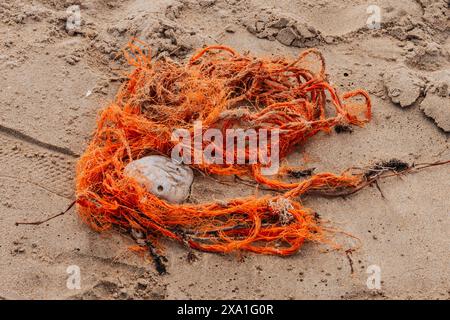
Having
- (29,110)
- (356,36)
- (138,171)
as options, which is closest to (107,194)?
(138,171)

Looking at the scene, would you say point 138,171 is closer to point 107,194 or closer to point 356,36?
point 107,194

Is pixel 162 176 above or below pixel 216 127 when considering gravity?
below

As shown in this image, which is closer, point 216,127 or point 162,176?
point 162,176

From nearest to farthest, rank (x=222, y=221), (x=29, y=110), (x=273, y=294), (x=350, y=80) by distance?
1. (x=273, y=294)
2. (x=222, y=221)
3. (x=29, y=110)
4. (x=350, y=80)

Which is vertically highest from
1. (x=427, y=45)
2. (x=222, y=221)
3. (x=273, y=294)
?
(x=427, y=45)

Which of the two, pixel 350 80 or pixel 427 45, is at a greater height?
pixel 427 45
